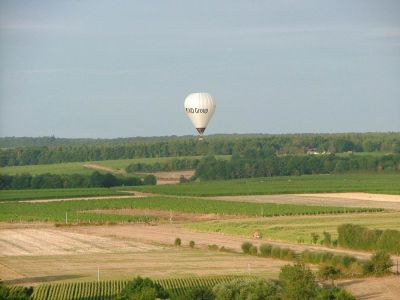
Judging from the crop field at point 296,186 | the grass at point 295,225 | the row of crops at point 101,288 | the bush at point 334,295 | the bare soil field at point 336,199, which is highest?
the crop field at point 296,186

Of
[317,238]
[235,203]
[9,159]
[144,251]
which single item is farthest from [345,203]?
[9,159]

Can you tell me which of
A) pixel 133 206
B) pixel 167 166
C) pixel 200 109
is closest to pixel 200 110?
pixel 200 109

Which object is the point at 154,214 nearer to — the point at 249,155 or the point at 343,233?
the point at 343,233

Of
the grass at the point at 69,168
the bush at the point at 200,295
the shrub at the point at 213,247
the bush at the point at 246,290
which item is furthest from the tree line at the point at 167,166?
the bush at the point at 200,295

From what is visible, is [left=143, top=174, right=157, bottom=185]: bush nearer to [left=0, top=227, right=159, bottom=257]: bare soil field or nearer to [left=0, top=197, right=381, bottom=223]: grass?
[left=0, top=197, right=381, bottom=223]: grass

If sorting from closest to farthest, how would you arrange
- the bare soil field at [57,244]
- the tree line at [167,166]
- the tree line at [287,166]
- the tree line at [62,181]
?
the bare soil field at [57,244]
the tree line at [62,181]
the tree line at [287,166]
the tree line at [167,166]

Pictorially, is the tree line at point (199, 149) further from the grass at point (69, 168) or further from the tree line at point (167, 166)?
the tree line at point (167, 166)
